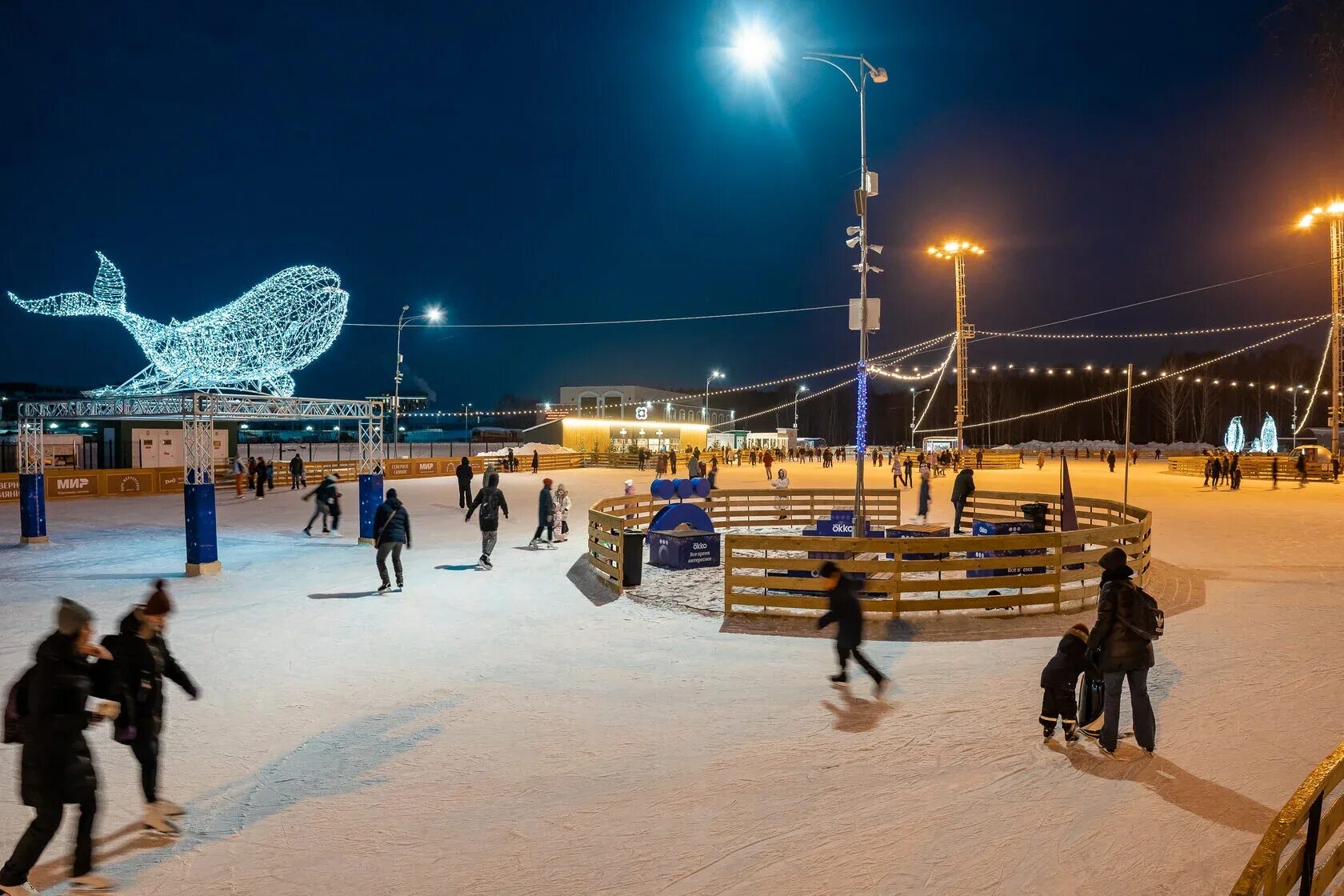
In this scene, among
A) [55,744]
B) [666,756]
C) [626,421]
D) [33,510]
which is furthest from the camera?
[626,421]

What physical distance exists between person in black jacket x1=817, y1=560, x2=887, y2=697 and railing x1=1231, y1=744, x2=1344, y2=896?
3.85m

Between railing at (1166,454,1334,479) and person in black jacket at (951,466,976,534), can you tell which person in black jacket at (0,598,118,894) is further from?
railing at (1166,454,1334,479)

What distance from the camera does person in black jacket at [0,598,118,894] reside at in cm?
373

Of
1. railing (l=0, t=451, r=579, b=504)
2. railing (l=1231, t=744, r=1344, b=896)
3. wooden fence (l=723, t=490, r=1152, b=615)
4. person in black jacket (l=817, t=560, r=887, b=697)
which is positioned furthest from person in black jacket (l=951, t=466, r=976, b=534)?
railing (l=0, t=451, r=579, b=504)

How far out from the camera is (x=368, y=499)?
656 inches

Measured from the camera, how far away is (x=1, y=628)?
30.1ft

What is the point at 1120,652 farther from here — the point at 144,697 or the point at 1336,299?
the point at 1336,299

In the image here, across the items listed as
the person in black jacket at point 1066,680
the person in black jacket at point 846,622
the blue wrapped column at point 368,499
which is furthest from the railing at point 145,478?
the person in black jacket at point 1066,680

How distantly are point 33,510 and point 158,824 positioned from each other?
15.4 metres

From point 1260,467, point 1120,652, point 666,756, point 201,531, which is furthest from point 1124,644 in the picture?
point 1260,467

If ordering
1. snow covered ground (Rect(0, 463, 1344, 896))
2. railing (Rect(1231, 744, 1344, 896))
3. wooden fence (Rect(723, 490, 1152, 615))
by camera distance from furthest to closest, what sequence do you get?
wooden fence (Rect(723, 490, 1152, 615))
snow covered ground (Rect(0, 463, 1344, 896))
railing (Rect(1231, 744, 1344, 896))

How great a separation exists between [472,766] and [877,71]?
1101 centimetres

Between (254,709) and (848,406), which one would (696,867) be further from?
(848,406)

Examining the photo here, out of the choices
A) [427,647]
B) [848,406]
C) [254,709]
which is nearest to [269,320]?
[427,647]
